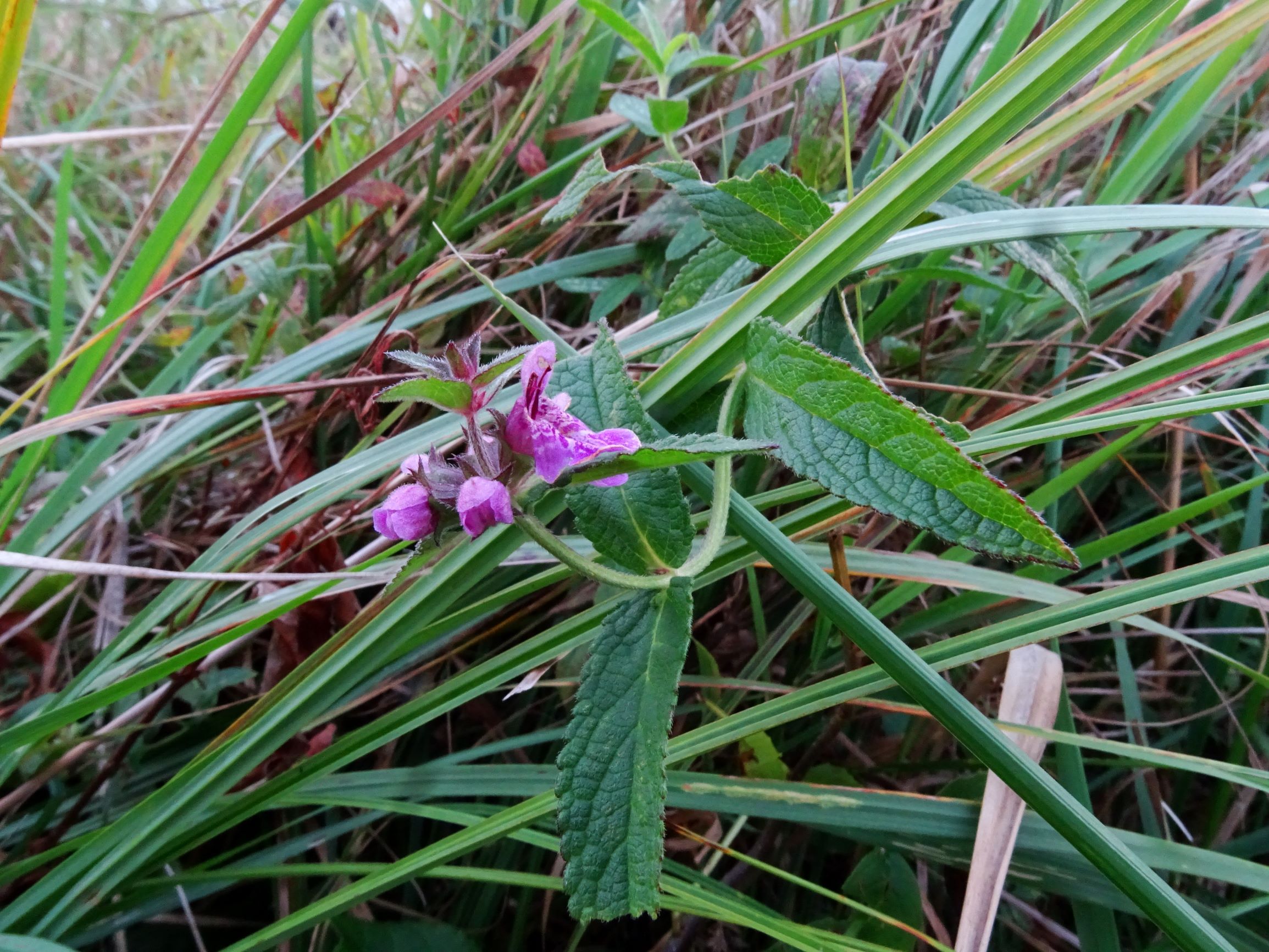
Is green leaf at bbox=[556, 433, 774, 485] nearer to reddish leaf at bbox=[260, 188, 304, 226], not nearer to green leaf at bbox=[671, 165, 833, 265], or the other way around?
green leaf at bbox=[671, 165, 833, 265]

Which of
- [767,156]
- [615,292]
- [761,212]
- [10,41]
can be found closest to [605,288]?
[615,292]

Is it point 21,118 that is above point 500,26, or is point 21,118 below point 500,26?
above

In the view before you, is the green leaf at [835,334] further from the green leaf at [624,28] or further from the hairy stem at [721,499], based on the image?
the green leaf at [624,28]

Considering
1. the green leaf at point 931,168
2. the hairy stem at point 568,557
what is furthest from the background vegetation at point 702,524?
the hairy stem at point 568,557

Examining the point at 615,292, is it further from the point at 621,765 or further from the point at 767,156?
the point at 621,765

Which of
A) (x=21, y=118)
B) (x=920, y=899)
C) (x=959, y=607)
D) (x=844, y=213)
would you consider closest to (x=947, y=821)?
(x=920, y=899)

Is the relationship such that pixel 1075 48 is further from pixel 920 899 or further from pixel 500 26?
pixel 500 26
